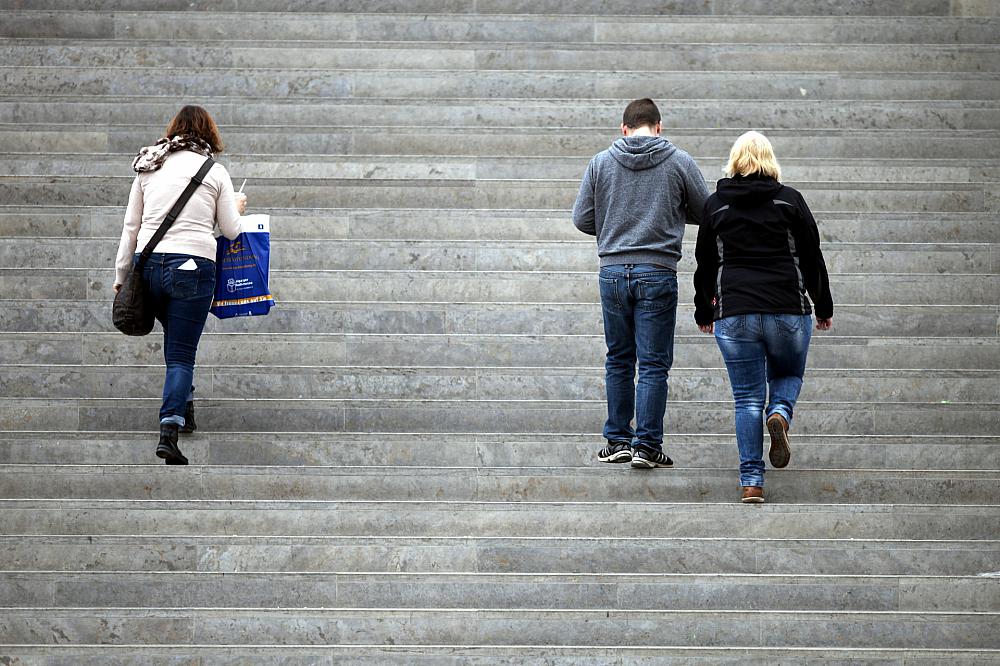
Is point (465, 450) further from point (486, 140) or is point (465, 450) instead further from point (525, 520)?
point (486, 140)

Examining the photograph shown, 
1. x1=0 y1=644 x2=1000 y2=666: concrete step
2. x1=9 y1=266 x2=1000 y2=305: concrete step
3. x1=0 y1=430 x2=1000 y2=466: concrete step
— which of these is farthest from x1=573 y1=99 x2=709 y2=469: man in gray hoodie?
x1=9 y1=266 x2=1000 y2=305: concrete step

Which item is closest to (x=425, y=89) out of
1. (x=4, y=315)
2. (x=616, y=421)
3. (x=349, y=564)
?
(x=4, y=315)

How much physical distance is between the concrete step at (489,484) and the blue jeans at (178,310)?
37 centimetres

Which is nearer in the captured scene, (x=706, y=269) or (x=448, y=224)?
(x=706, y=269)

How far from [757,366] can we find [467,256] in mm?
2684

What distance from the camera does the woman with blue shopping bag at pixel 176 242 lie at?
644 centimetres

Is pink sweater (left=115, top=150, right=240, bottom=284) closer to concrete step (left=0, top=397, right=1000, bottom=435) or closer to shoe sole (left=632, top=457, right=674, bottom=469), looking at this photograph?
concrete step (left=0, top=397, right=1000, bottom=435)

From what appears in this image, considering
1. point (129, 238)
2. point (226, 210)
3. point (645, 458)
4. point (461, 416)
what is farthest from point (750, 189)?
point (129, 238)

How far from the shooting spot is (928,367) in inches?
293

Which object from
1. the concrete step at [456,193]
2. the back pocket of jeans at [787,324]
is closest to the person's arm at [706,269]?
the back pocket of jeans at [787,324]

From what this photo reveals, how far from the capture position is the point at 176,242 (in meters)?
6.45

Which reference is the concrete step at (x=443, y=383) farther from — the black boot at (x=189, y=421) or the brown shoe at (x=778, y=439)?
the brown shoe at (x=778, y=439)

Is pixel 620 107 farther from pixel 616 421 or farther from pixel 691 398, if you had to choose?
pixel 616 421

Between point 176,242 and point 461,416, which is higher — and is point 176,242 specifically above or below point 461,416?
above
